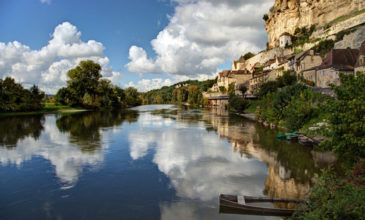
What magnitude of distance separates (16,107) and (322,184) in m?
71.7

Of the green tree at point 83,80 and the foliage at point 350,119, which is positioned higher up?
the green tree at point 83,80

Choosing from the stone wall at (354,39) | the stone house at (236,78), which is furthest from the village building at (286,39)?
the stone wall at (354,39)

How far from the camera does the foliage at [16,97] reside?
59.8 meters

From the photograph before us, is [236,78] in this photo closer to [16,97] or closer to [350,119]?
[16,97]

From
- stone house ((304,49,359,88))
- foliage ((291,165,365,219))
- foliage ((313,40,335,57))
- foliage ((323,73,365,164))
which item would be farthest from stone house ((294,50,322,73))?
foliage ((291,165,365,219))

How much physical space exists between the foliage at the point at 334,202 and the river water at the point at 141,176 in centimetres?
76

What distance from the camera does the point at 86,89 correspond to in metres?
93.0

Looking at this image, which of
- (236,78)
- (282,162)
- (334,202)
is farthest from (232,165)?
(236,78)

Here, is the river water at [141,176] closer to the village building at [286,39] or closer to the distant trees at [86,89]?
the distant trees at [86,89]

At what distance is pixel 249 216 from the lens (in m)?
10.7

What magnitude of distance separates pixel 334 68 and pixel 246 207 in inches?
1731

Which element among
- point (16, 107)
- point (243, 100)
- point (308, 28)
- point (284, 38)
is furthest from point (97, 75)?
point (308, 28)

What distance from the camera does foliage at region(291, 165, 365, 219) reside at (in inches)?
284

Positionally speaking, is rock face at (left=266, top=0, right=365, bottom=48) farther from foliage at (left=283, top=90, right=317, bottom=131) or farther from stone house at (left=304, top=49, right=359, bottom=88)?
foliage at (left=283, top=90, right=317, bottom=131)
